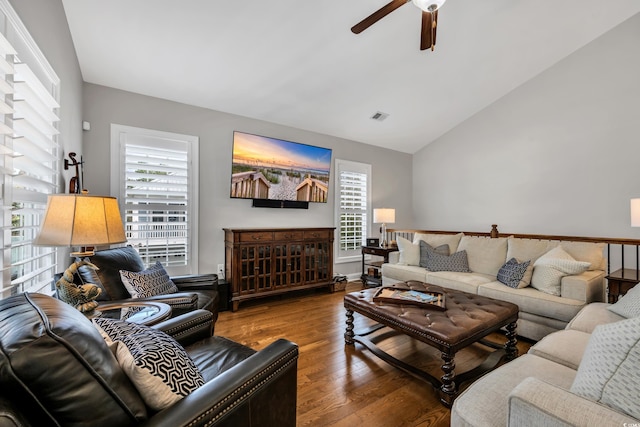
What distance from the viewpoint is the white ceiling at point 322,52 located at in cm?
242

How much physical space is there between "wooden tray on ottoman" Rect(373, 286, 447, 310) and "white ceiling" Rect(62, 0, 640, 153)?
251 centimetres

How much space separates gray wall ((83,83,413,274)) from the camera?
2.96 meters

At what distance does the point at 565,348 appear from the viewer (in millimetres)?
1524

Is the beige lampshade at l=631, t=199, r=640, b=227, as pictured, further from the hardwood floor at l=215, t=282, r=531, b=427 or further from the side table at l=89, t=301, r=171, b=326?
the side table at l=89, t=301, r=171, b=326

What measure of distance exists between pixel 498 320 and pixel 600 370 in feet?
4.02

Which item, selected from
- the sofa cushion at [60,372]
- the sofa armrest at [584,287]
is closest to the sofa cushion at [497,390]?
the sofa cushion at [60,372]

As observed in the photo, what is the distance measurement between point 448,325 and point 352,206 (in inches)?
124

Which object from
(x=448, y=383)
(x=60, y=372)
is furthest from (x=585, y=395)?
(x=60, y=372)

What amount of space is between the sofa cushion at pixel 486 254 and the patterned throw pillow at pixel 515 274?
32cm

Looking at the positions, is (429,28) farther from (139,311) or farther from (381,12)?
(139,311)

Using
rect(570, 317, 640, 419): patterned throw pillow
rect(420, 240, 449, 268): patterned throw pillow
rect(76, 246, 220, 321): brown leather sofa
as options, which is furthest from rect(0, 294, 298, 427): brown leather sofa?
rect(420, 240, 449, 268): patterned throw pillow

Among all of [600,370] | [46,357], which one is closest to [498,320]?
[600,370]

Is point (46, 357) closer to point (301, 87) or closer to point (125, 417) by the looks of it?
point (125, 417)

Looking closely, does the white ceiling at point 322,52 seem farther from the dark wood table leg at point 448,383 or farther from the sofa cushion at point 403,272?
the dark wood table leg at point 448,383
